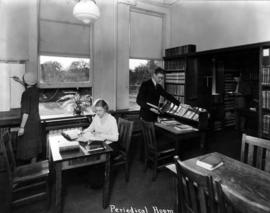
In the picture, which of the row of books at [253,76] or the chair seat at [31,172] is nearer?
the chair seat at [31,172]

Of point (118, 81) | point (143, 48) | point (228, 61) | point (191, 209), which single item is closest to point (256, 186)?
point (191, 209)

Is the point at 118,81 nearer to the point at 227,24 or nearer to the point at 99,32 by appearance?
the point at 99,32

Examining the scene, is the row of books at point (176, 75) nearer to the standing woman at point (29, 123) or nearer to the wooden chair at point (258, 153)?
the wooden chair at point (258, 153)

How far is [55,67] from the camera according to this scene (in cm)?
399

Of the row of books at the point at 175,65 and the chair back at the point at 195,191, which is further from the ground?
the row of books at the point at 175,65

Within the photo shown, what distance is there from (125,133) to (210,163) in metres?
1.34

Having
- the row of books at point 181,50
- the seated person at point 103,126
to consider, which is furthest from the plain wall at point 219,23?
the seated person at point 103,126

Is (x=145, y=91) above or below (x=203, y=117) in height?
above

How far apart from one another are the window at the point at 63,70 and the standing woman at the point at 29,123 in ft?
3.34

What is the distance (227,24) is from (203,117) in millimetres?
2272

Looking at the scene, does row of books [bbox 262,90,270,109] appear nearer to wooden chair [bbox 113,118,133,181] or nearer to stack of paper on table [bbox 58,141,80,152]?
wooden chair [bbox 113,118,133,181]

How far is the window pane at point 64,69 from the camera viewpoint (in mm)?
3896

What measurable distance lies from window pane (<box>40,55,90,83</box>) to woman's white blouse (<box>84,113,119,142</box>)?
1.78 metres

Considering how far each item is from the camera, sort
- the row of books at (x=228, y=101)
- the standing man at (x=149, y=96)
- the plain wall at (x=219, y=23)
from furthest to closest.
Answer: the row of books at (x=228, y=101)
the plain wall at (x=219, y=23)
the standing man at (x=149, y=96)
